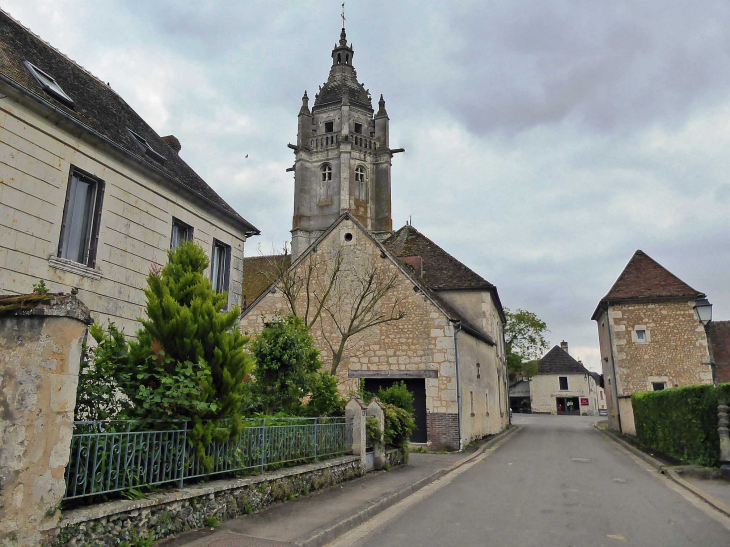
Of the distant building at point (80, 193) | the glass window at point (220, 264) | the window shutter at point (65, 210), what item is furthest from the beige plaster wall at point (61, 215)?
the glass window at point (220, 264)

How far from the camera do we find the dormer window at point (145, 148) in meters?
11.9

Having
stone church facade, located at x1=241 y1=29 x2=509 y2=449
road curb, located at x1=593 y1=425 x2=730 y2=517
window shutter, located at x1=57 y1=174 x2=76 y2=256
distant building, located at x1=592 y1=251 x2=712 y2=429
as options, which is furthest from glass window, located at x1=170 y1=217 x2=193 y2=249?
distant building, located at x1=592 y1=251 x2=712 y2=429

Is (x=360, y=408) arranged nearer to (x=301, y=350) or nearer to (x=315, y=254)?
(x=301, y=350)

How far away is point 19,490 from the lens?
13.3 ft

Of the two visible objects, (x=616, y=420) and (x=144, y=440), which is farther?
(x=616, y=420)

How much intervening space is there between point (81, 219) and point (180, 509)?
21.4ft

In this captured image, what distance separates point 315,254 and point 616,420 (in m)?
17.2

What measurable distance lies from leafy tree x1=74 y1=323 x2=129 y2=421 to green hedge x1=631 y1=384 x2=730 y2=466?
11.4m

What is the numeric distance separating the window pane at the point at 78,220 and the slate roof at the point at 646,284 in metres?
21.3

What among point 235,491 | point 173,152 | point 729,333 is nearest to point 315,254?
point 173,152

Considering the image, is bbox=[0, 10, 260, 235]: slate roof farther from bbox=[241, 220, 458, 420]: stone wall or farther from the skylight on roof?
bbox=[241, 220, 458, 420]: stone wall

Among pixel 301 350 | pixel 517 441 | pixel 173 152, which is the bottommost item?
pixel 517 441

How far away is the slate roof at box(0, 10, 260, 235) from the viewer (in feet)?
29.9

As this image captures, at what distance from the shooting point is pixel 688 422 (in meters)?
11.9
